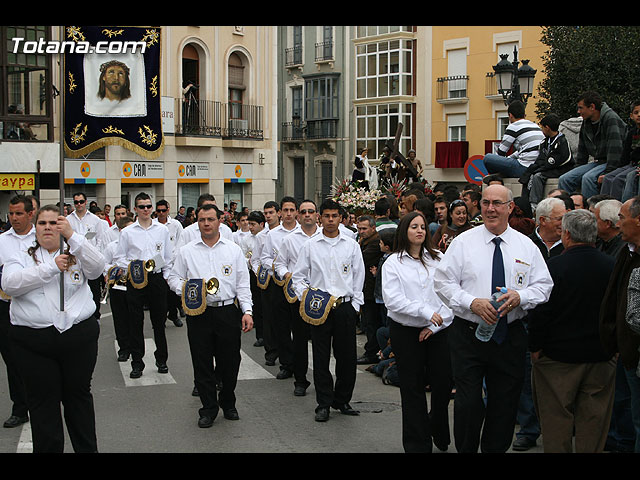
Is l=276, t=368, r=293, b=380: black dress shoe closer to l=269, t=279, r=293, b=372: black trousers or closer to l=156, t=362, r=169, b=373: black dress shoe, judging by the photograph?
l=269, t=279, r=293, b=372: black trousers

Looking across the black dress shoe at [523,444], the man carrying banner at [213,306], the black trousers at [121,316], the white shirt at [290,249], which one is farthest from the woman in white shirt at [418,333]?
the black trousers at [121,316]

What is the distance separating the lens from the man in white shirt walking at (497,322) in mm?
5730

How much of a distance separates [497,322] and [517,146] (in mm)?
7350

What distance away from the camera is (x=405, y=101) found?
1594 inches

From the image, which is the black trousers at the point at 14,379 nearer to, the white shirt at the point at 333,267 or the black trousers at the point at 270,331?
the white shirt at the point at 333,267

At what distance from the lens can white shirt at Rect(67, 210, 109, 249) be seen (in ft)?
45.8

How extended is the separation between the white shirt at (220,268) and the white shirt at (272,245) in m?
2.66

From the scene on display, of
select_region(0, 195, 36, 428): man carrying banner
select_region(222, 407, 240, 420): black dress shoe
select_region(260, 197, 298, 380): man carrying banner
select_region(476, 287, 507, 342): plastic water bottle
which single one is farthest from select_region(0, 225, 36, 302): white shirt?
select_region(476, 287, 507, 342): plastic water bottle

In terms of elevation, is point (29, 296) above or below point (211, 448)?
above

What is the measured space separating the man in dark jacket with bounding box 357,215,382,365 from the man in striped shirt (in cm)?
302
